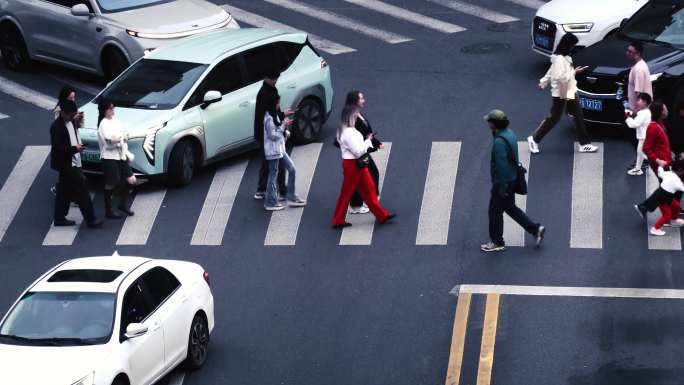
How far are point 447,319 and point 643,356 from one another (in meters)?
2.28

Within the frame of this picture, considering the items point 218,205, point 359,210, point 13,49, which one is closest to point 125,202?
point 218,205

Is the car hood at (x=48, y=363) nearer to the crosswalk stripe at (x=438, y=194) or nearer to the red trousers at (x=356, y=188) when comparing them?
the red trousers at (x=356, y=188)

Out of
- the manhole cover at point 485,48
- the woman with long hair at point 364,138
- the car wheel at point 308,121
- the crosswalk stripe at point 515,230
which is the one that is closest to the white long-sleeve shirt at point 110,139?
the woman with long hair at point 364,138

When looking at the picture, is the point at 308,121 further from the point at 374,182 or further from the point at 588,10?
the point at 588,10

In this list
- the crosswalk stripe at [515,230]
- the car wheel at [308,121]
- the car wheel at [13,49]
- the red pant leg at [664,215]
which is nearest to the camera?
the red pant leg at [664,215]

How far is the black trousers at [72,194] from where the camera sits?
18609 mm

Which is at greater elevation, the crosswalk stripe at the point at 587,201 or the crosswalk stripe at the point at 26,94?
the crosswalk stripe at the point at 587,201

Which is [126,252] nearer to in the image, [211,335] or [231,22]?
[211,335]

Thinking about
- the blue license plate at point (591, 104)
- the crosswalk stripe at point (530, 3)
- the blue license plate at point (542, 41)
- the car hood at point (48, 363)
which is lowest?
the crosswalk stripe at point (530, 3)

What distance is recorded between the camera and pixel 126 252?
18.0m

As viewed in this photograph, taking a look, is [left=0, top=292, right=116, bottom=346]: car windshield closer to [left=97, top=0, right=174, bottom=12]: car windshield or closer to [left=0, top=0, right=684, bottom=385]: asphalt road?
[left=0, top=0, right=684, bottom=385]: asphalt road

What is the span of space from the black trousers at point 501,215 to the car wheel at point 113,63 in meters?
8.58

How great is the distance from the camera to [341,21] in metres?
27.5

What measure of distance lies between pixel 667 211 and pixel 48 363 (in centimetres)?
817
